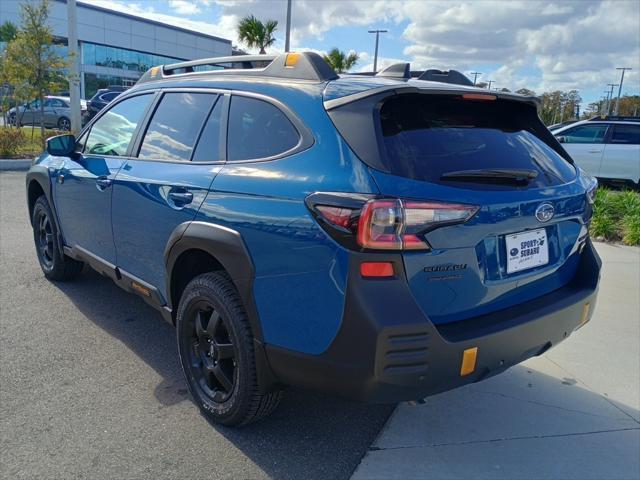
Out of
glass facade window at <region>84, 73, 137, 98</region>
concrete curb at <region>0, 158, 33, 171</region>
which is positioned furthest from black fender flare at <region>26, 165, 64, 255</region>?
glass facade window at <region>84, 73, 137, 98</region>

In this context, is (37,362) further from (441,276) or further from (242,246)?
(441,276)

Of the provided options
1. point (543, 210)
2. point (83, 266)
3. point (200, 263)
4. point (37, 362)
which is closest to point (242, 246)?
point (200, 263)

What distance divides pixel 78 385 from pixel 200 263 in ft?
3.64

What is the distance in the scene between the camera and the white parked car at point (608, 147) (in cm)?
1225

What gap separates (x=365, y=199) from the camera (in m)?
2.09

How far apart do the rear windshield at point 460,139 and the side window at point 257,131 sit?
1.59ft

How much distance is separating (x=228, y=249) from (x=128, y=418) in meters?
1.17

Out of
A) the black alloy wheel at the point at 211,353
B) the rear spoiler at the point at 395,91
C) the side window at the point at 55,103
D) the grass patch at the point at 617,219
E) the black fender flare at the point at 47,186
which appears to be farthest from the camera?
the side window at the point at 55,103

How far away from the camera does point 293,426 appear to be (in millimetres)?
A: 2936

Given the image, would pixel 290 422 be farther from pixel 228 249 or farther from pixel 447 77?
pixel 447 77

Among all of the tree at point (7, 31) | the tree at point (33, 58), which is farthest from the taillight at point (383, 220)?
the tree at point (7, 31)

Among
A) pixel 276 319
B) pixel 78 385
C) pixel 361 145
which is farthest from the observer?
pixel 78 385

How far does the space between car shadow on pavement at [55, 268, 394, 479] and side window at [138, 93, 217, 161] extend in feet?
4.42

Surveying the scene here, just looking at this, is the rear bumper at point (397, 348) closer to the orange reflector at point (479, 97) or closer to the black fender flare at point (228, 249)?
the black fender flare at point (228, 249)
